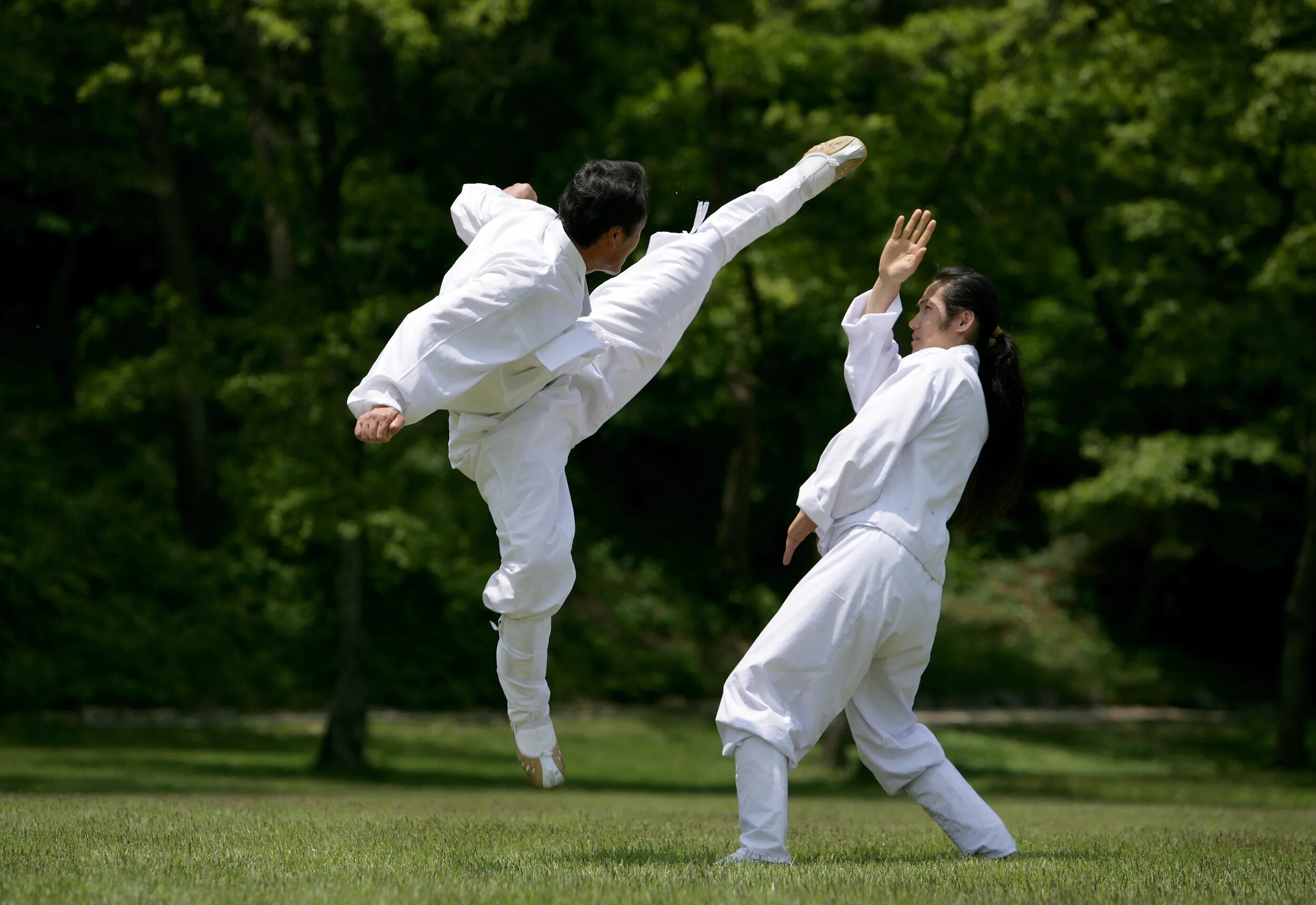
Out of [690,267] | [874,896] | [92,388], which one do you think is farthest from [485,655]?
[874,896]

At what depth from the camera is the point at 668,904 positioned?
3.83 metres

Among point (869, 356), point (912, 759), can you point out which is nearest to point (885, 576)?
point (912, 759)

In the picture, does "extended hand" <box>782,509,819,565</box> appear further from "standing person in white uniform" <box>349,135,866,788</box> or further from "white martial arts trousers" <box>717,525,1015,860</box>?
"standing person in white uniform" <box>349,135,866,788</box>

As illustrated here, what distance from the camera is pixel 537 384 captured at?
211 inches

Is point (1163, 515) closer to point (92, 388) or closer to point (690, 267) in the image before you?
point (92, 388)

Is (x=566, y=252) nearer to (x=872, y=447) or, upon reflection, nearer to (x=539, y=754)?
(x=872, y=447)

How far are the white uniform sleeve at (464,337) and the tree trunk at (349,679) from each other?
396 inches

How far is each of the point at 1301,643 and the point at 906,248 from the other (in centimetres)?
1412

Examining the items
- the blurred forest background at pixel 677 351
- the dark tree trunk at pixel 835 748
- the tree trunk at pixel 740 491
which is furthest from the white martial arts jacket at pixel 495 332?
the tree trunk at pixel 740 491

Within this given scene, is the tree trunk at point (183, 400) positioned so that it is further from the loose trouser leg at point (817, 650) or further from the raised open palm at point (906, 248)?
the loose trouser leg at point (817, 650)

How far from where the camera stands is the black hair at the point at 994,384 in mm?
5570

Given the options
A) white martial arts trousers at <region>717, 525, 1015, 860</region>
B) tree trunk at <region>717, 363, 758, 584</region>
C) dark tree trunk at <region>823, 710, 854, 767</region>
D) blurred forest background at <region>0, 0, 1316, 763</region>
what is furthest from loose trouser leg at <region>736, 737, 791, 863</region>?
tree trunk at <region>717, 363, 758, 584</region>

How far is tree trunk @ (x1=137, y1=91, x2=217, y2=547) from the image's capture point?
65.5 ft

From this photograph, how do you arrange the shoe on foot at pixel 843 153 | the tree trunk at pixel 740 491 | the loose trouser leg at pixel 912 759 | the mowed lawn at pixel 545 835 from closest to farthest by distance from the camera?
the mowed lawn at pixel 545 835, the loose trouser leg at pixel 912 759, the shoe on foot at pixel 843 153, the tree trunk at pixel 740 491
